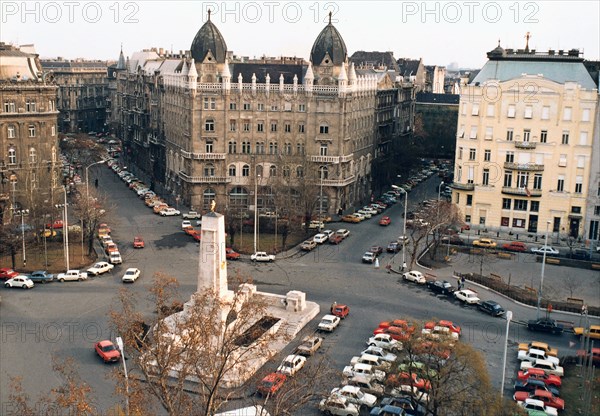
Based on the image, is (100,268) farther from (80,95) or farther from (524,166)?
(80,95)

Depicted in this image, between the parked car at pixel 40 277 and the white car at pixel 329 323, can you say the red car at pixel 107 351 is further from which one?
the parked car at pixel 40 277

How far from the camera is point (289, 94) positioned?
8106 centimetres

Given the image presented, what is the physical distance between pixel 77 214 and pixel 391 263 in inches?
1186

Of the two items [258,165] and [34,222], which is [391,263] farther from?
[34,222]

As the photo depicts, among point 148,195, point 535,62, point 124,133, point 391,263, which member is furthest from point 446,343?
point 124,133

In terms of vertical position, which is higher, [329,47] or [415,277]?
[329,47]

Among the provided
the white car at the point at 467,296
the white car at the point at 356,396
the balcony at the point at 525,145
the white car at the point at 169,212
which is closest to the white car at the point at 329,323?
the white car at the point at 356,396

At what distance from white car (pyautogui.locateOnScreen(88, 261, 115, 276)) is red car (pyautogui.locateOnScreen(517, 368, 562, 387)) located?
35.5m

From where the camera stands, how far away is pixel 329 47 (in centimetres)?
8062

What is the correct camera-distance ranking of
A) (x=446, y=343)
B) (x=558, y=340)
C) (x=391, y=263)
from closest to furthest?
(x=446, y=343) → (x=558, y=340) → (x=391, y=263)

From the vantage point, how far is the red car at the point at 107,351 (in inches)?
1653

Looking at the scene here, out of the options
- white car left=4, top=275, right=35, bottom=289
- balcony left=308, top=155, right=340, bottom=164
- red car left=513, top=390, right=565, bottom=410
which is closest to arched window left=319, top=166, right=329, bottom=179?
balcony left=308, top=155, right=340, bottom=164

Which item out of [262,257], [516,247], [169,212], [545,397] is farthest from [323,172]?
[545,397]

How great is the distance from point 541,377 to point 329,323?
1442cm
